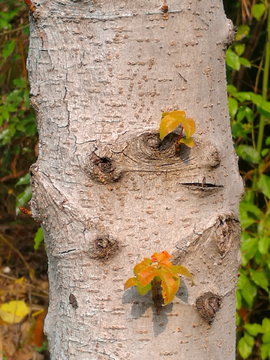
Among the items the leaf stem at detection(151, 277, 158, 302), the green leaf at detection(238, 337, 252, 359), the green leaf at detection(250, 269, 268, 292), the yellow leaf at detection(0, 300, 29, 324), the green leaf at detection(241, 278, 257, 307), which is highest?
the leaf stem at detection(151, 277, 158, 302)

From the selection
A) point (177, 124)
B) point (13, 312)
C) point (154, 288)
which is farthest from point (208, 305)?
point (13, 312)

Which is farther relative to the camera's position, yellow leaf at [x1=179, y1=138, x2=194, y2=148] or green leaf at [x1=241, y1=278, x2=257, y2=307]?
green leaf at [x1=241, y1=278, x2=257, y2=307]

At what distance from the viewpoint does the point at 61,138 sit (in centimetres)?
69

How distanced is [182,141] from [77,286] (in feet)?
1.03

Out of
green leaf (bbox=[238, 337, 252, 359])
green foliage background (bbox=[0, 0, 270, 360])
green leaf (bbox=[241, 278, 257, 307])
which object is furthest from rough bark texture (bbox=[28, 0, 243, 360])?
green leaf (bbox=[238, 337, 252, 359])

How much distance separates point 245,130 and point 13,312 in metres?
1.88

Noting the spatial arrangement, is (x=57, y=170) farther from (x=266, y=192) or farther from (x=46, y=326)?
(x=266, y=192)

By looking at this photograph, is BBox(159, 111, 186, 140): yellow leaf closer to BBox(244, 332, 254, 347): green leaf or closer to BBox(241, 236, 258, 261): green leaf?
BBox(241, 236, 258, 261): green leaf

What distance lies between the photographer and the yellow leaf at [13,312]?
8.46 feet

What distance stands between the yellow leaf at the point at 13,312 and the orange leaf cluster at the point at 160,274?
220 centimetres

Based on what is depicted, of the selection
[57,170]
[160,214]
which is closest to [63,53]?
[57,170]

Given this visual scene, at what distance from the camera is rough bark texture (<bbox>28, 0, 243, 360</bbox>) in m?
0.64

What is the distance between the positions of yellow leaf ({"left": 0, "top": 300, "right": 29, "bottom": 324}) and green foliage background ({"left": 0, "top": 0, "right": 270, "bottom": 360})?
2.95ft

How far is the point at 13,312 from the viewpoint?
102 inches
